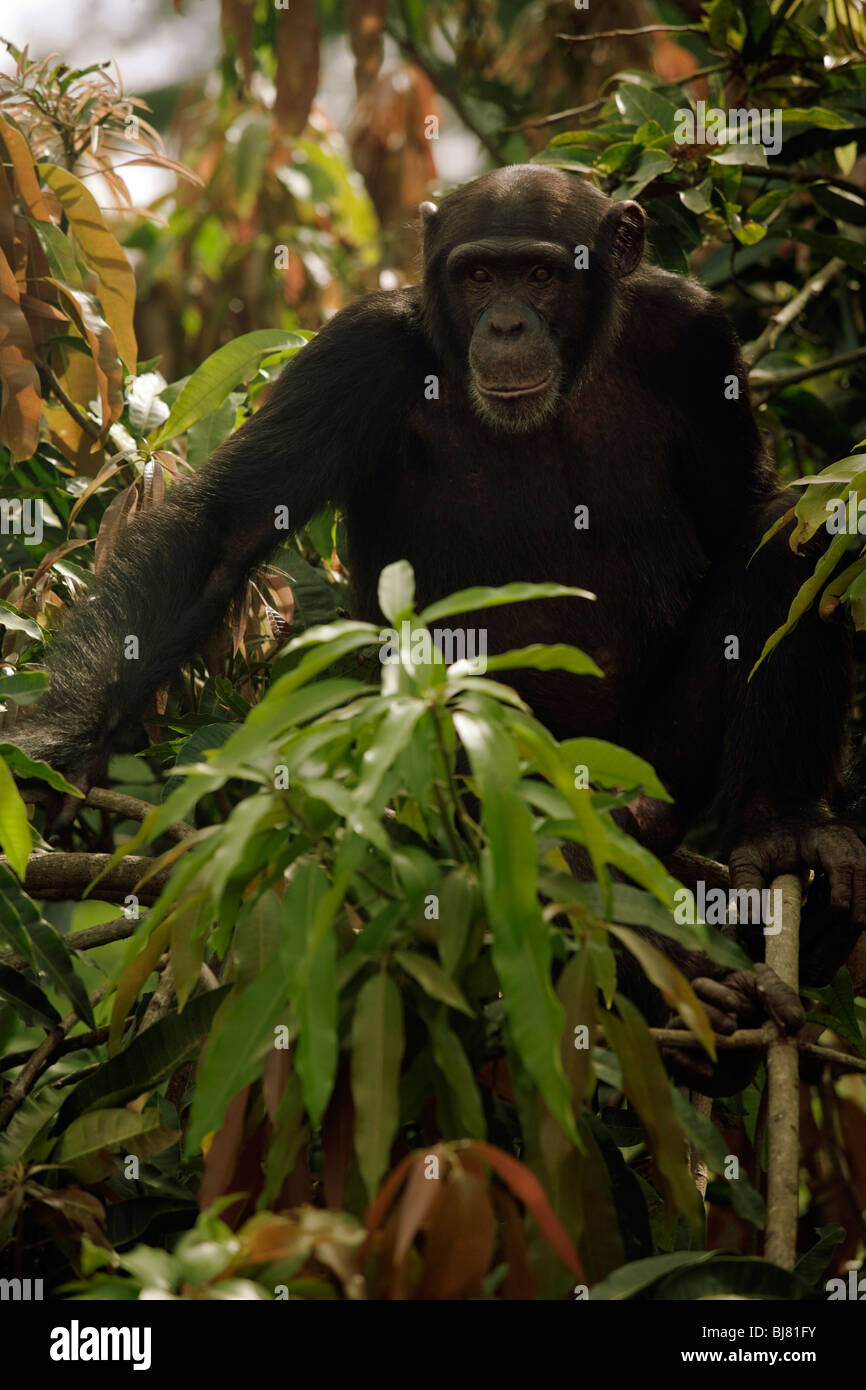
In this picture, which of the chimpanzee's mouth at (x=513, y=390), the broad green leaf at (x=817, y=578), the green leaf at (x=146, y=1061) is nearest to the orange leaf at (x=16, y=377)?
the chimpanzee's mouth at (x=513, y=390)

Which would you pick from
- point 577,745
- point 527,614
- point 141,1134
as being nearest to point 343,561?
point 527,614

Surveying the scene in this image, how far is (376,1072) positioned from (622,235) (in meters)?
3.23

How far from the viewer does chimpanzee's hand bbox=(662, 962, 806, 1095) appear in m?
3.20

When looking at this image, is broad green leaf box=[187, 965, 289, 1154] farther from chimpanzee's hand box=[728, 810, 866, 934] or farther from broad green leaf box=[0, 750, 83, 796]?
→ chimpanzee's hand box=[728, 810, 866, 934]

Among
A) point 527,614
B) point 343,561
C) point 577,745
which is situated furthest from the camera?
point 343,561

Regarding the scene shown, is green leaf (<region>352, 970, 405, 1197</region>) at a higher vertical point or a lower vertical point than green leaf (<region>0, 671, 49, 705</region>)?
lower

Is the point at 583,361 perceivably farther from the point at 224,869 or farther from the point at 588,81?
the point at 588,81

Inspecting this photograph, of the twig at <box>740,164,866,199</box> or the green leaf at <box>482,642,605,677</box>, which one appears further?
the twig at <box>740,164,866,199</box>

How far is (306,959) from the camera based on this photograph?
2.30 metres

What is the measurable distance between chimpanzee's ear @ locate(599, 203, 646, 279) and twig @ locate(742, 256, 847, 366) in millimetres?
936

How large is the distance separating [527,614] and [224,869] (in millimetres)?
2573

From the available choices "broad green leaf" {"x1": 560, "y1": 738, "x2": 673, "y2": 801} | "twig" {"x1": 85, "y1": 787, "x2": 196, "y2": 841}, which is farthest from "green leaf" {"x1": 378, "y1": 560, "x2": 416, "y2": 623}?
"twig" {"x1": 85, "y1": 787, "x2": 196, "y2": 841}

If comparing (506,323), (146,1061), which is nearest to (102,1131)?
(146,1061)

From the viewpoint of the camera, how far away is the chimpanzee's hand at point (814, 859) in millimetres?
4160
